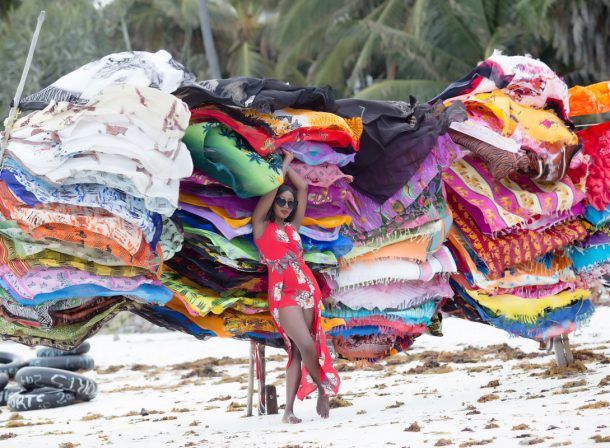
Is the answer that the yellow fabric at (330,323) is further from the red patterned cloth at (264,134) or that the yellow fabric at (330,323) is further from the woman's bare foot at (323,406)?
the red patterned cloth at (264,134)

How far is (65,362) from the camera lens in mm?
9625

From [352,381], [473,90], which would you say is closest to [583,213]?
[473,90]

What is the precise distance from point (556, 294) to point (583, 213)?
0.58m

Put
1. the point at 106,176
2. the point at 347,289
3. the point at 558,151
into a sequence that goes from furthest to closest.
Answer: the point at 558,151, the point at 347,289, the point at 106,176

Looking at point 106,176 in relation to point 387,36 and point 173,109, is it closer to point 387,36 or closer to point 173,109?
point 173,109

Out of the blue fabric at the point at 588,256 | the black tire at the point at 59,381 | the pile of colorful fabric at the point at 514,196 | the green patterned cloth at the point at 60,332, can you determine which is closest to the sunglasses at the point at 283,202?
the green patterned cloth at the point at 60,332

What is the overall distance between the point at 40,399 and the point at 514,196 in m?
4.23

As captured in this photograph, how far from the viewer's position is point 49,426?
7.21 meters

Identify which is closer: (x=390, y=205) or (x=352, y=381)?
(x=390, y=205)

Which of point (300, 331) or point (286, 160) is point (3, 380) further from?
point (286, 160)

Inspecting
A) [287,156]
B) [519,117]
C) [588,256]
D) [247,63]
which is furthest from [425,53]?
[287,156]

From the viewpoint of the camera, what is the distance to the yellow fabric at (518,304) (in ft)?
21.2

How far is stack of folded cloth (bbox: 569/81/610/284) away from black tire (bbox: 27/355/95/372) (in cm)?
477

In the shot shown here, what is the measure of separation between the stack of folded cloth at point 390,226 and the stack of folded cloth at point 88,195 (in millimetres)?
1251
